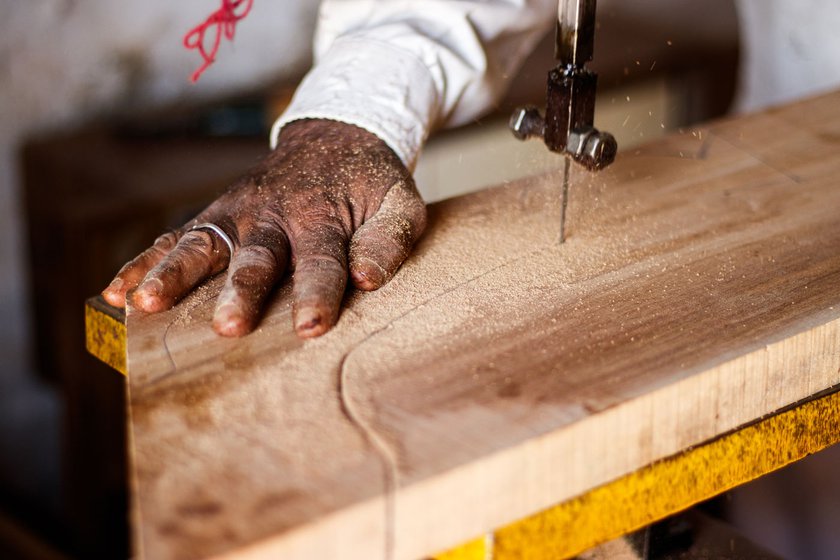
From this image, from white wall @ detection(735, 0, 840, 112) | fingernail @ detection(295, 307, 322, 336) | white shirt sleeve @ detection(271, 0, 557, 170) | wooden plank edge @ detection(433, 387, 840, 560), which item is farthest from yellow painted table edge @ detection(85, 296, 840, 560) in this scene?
white wall @ detection(735, 0, 840, 112)

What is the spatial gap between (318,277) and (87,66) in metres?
1.58

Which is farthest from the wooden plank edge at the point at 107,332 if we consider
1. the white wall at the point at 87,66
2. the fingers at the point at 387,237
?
the white wall at the point at 87,66

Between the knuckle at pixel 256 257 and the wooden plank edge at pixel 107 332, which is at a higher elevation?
the knuckle at pixel 256 257

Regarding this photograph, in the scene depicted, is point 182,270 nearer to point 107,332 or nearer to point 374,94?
point 107,332

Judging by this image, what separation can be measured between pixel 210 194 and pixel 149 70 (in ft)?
1.51

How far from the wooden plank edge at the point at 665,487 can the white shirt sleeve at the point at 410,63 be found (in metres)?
0.50

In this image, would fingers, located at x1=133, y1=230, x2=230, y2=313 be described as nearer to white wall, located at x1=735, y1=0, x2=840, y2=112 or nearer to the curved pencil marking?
the curved pencil marking

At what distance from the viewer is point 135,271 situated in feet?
3.07

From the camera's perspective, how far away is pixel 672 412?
0.75m

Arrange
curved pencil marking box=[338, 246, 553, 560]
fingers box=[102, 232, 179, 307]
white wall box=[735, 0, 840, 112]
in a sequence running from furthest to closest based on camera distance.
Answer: white wall box=[735, 0, 840, 112], fingers box=[102, 232, 179, 307], curved pencil marking box=[338, 246, 553, 560]

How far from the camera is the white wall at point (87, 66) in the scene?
211cm

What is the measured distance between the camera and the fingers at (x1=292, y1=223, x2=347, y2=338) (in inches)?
32.1

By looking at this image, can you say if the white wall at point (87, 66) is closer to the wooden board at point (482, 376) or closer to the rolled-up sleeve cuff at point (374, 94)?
the rolled-up sleeve cuff at point (374, 94)

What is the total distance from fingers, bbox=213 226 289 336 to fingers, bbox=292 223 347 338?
0.07 ft
